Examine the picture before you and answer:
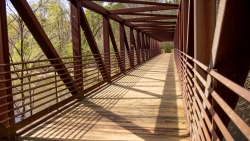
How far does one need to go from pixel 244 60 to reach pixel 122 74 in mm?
8986

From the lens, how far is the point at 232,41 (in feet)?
5.21

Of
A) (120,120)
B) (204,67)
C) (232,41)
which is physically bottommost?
(120,120)

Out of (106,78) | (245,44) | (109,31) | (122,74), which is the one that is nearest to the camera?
(245,44)

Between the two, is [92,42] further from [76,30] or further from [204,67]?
[204,67]

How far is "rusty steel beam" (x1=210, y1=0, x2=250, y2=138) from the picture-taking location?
1467 mm

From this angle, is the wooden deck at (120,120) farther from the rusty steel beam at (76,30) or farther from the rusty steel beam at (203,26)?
the rusty steel beam at (203,26)

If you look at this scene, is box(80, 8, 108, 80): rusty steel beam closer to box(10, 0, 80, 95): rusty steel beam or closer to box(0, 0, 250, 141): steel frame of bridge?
box(0, 0, 250, 141): steel frame of bridge

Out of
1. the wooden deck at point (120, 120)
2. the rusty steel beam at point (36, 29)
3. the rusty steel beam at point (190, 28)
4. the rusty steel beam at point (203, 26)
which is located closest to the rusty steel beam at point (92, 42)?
the wooden deck at point (120, 120)

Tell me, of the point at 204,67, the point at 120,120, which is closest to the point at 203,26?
the point at 204,67

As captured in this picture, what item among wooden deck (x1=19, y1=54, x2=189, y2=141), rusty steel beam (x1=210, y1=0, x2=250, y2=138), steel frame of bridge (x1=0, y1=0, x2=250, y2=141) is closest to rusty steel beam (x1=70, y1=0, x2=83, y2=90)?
steel frame of bridge (x1=0, y1=0, x2=250, y2=141)

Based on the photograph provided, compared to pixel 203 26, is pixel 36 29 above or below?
above

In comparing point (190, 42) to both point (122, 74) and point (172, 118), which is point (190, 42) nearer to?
point (172, 118)

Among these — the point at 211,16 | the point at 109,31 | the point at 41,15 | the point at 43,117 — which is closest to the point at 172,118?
the point at 211,16

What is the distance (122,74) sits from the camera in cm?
1059
